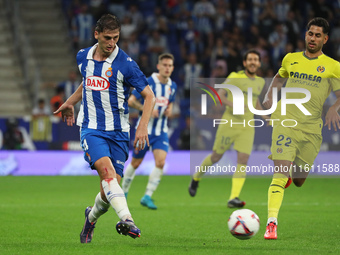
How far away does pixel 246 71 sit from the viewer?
10898mm

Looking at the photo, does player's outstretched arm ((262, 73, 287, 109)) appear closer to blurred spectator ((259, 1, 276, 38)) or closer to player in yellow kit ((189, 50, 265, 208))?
player in yellow kit ((189, 50, 265, 208))

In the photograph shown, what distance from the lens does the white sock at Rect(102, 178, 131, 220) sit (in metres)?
6.23

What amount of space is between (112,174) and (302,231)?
269 cm

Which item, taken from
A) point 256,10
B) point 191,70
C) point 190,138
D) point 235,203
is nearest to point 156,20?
point 191,70

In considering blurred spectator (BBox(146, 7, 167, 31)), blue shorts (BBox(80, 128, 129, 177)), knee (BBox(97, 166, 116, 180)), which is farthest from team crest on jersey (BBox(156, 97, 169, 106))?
blurred spectator (BBox(146, 7, 167, 31))

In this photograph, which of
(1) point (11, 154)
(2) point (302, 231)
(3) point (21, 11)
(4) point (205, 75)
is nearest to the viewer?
(2) point (302, 231)

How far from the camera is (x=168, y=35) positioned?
21.0 m

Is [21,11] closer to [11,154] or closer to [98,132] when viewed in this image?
[11,154]

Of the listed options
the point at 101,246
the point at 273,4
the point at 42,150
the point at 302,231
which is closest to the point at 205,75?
the point at 273,4

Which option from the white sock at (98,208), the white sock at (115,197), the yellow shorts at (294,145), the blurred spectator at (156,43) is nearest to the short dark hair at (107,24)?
the white sock at (115,197)

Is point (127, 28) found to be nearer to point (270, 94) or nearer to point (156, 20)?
point (156, 20)

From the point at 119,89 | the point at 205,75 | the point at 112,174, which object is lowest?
the point at 205,75

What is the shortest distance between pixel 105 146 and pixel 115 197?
1.85 ft

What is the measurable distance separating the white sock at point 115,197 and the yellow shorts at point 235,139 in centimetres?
468
